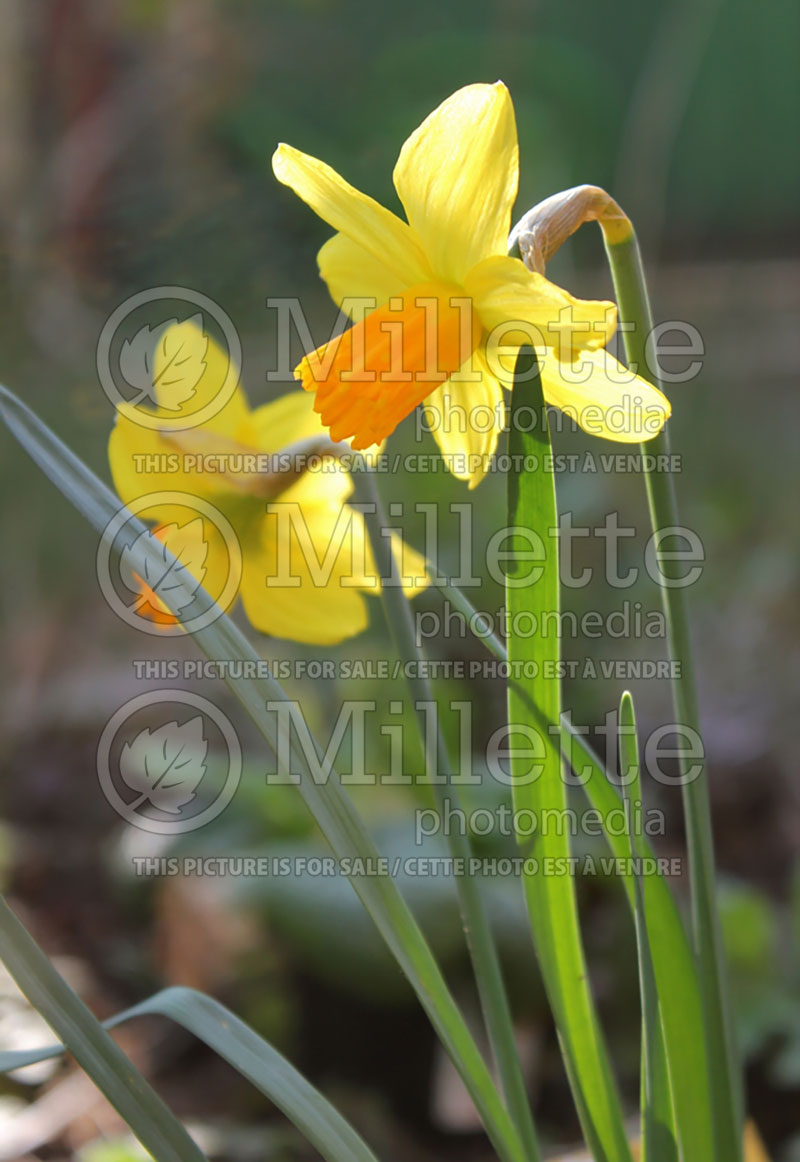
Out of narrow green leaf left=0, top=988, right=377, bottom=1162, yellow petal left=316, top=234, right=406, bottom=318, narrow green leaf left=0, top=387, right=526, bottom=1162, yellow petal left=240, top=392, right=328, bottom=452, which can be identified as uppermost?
yellow petal left=316, top=234, right=406, bottom=318

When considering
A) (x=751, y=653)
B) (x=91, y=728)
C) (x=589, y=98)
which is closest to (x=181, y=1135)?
(x=91, y=728)

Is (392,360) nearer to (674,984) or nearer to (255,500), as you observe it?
(255,500)

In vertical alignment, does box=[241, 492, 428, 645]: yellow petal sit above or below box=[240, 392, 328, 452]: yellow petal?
below

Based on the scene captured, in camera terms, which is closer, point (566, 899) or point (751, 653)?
point (566, 899)

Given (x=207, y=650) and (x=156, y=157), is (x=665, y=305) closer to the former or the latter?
(x=156, y=157)

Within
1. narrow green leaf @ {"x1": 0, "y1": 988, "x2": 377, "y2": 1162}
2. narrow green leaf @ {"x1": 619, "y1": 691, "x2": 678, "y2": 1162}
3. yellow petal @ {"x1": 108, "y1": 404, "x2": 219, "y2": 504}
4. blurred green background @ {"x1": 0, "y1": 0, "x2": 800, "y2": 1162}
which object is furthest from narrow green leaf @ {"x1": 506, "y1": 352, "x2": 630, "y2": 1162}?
blurred green background @ {"x1": 0, "y1": 0, "x2": 800, "y2": 1162}
